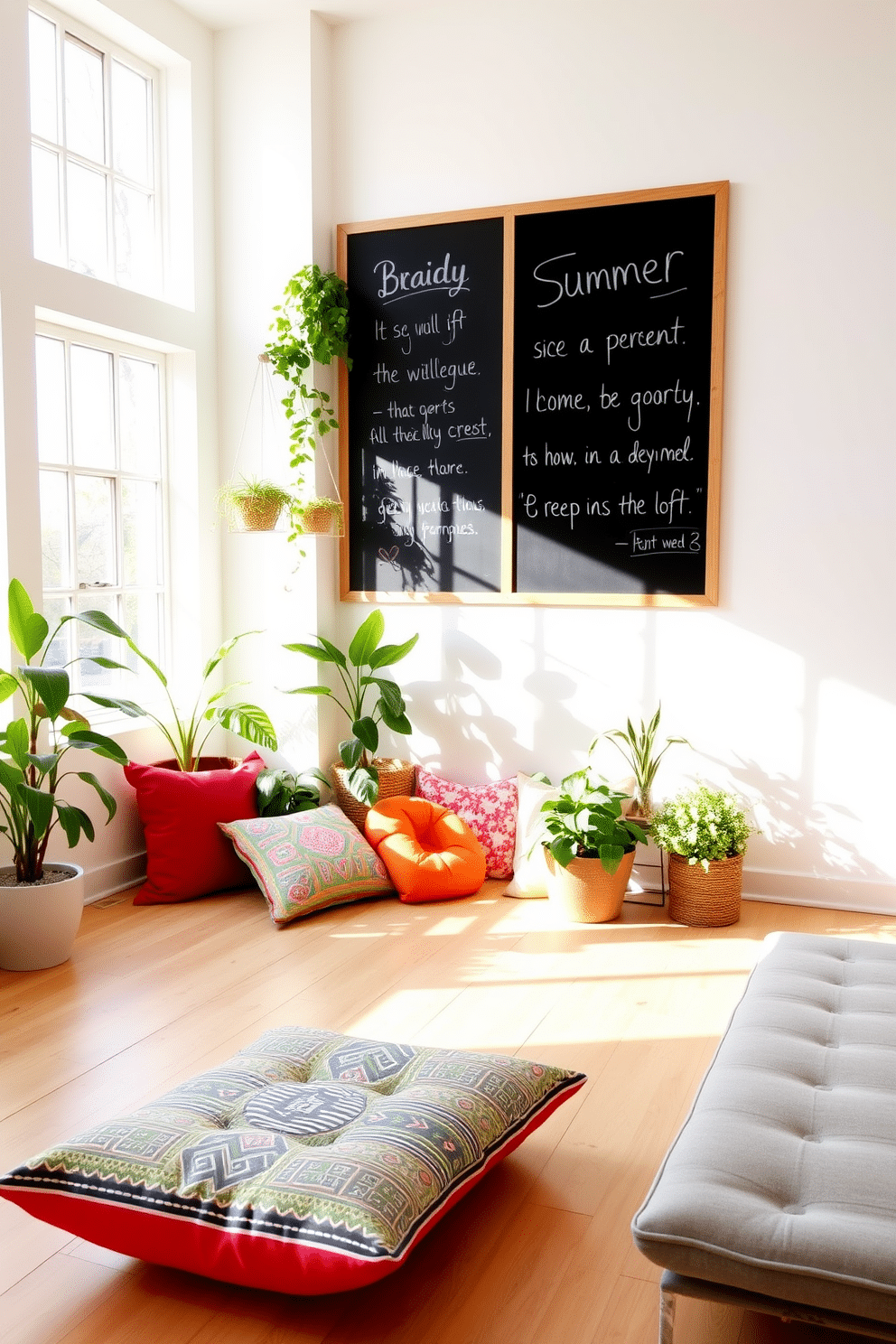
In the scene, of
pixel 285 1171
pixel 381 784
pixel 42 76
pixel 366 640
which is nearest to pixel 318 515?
pixel 366 640

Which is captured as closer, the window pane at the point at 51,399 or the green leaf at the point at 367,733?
the window pane at the point at 51,399

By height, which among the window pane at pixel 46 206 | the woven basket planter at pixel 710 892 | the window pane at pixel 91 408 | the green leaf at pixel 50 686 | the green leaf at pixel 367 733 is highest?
the window pane at pixel 46 206

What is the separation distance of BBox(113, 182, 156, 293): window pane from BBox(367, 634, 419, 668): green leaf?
171 centimetres

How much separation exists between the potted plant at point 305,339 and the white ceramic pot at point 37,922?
64.7 inches

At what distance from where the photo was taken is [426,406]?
4367 mm

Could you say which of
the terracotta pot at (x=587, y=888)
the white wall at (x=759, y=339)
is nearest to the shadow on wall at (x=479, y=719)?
the white wall at (x=759, y=339)

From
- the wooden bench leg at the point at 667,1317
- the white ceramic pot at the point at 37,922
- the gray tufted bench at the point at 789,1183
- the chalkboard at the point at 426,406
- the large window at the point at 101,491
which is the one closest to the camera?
the gray tufted bench at the point at 789,1183

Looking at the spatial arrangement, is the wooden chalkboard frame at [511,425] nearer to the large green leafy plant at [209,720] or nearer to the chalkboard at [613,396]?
the chalkboard at [613,396]

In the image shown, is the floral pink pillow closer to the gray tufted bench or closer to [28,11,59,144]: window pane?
the gray tufted bench

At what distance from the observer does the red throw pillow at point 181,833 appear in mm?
3949

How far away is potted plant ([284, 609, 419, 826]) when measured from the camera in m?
4.22

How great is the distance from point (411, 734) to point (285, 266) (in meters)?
1.94

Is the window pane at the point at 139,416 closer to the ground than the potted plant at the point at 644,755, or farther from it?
farther from it

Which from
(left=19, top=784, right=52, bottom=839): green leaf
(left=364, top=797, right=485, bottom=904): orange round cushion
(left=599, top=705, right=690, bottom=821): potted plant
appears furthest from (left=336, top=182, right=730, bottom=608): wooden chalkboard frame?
(left=19, top=784, right=52, bottom=839): green leaf
